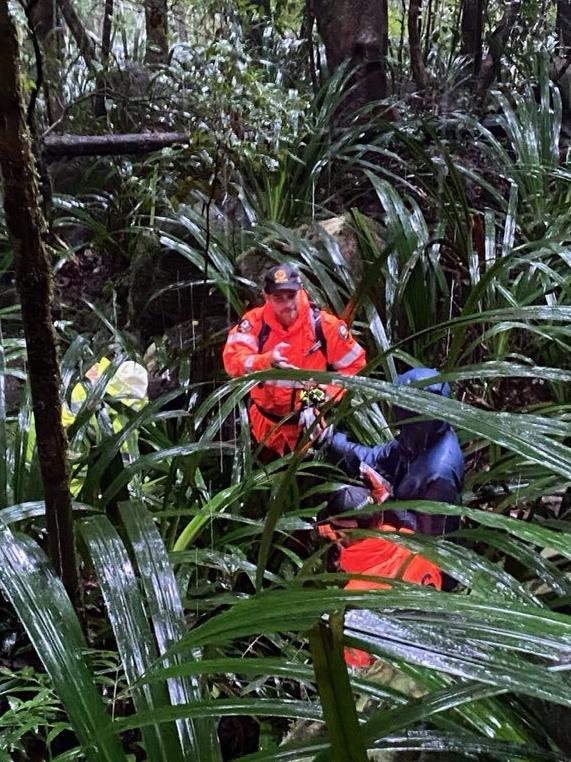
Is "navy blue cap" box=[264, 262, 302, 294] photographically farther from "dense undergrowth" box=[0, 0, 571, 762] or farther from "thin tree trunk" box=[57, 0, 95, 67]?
"thin tree trunk" box=[57, 0, 95, 67]

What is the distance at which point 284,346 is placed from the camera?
187 centimetres

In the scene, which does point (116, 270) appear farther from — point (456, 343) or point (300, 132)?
point (456, 343)

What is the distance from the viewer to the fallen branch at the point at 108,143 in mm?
3430

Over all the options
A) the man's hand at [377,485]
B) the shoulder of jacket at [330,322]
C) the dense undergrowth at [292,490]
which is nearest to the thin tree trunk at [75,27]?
the dense undergrowth at [292,490]

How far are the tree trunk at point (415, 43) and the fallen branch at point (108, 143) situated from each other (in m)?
1.47

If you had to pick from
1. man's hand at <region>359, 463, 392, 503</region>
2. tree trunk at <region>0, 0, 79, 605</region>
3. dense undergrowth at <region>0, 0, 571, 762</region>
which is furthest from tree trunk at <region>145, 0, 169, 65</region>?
tree trunk at <region>0, 0, 79, 605</region>

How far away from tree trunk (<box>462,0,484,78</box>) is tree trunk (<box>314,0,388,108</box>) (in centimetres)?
125

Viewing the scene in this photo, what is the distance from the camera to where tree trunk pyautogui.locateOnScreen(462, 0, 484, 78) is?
457cm

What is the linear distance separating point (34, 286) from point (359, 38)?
11.2ft

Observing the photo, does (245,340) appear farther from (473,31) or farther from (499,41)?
(473,31)

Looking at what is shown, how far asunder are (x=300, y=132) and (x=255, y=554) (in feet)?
8.04

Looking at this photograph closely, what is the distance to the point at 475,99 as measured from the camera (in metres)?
4.29

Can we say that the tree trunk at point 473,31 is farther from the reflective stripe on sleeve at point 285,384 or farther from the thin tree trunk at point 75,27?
the reflective stripe on sleeve at point 285,384

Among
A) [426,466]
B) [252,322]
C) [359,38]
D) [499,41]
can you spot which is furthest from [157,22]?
[426,466]
